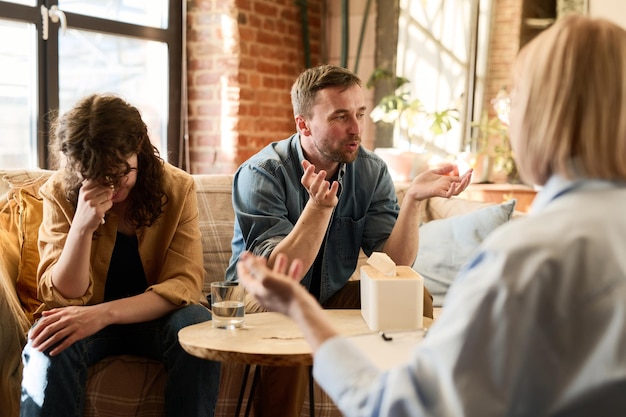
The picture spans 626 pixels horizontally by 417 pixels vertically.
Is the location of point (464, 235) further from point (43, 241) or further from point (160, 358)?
point (43, 241)

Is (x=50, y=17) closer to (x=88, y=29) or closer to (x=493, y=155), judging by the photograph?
(x=88, y=29)

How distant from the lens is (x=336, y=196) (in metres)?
2.42

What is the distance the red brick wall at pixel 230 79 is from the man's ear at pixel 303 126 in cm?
165

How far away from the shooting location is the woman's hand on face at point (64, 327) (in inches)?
75.5

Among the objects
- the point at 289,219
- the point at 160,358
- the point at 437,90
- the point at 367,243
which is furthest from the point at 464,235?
the point at 437,90

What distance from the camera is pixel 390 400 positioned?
0.90 meters

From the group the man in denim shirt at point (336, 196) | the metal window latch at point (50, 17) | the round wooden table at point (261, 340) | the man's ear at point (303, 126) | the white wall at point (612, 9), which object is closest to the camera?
the round wooden table at point (261, 340)

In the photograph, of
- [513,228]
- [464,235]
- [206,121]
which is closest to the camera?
[513,228]


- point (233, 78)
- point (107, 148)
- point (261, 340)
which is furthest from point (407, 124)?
point (261, 340)

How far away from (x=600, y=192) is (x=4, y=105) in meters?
3.04

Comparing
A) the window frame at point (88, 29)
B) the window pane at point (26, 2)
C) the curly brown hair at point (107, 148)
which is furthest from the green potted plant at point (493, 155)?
the curly brown hair at point (107, 148)

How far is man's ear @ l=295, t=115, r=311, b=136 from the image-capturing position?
8.06 ft

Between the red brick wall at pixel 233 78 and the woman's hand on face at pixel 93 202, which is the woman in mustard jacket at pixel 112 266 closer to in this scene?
the woman's hand on face at pixel 93 202

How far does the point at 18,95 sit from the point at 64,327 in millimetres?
1838
